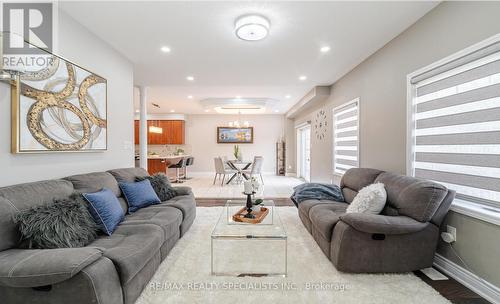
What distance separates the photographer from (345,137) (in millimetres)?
4348

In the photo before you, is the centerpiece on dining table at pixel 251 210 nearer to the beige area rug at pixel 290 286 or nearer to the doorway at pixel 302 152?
the beige area rug at pixel 290 286

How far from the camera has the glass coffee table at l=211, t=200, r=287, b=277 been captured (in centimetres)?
208

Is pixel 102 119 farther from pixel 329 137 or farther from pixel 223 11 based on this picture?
pixel 329 137

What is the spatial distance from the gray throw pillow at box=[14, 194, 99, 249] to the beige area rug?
0.68m

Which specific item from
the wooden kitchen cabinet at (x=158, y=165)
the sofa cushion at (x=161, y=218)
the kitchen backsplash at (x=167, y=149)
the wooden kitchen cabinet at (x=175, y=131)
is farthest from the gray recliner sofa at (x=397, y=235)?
the kitchen backsplash at (x=167, y=149)

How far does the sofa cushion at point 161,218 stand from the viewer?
7.25ft

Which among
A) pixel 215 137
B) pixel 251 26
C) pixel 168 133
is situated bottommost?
pixel 215 137

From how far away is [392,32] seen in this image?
2.71m

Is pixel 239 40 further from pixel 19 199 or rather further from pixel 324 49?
pixel 19 199

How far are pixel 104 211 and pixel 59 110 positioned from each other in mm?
1129

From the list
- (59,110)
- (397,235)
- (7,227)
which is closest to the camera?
(7,227)

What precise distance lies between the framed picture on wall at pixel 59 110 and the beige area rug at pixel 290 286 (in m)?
1.60

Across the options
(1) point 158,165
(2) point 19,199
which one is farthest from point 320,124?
(2) point 19,199

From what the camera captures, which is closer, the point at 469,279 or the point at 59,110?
the point at 469,279
